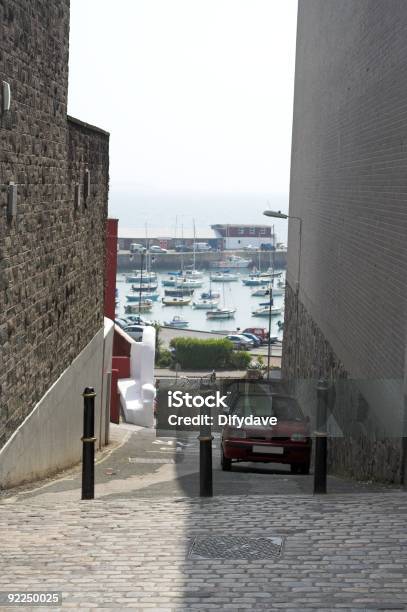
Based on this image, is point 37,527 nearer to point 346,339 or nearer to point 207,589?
A: point 207,589

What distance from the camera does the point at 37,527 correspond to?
9.53 m

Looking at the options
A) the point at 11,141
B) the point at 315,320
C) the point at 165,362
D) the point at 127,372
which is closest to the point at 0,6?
the point at 11,141

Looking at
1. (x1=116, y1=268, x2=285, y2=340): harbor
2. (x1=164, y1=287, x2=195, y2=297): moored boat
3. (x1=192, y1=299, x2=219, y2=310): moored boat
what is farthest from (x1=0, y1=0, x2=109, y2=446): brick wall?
(x1=164, y1=287, x2=195, y2=297): moored boat

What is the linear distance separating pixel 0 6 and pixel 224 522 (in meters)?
5.60

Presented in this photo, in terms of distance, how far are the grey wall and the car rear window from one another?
3.84 ft

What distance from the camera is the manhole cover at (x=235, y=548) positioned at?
8570mm

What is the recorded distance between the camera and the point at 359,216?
1794cm

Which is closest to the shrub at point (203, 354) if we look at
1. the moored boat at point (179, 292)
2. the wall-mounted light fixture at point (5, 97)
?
the moored boat at point (179, 292)

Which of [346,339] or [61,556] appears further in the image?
[346,339]

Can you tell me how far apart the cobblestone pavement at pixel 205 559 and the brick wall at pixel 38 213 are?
2.36 m

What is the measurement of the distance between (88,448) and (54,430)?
15.7ft

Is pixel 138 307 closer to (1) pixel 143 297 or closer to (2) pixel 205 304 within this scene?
(1) pixel 143 297

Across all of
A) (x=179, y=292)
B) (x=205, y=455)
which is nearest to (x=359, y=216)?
(x=205, y=455)

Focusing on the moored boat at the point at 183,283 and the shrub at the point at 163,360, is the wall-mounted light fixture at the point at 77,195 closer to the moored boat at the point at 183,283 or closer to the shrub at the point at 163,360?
the shrub at the point at 163,360
